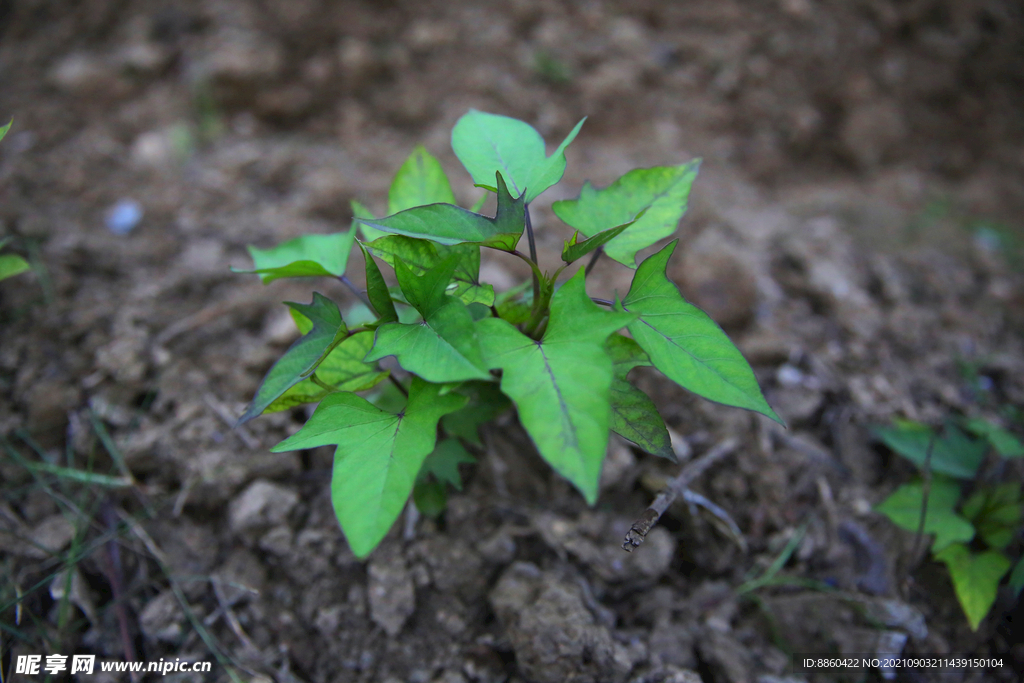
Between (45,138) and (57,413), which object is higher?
(45,138)

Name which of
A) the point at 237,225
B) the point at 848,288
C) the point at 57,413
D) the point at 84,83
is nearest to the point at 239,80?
the point at 84,83

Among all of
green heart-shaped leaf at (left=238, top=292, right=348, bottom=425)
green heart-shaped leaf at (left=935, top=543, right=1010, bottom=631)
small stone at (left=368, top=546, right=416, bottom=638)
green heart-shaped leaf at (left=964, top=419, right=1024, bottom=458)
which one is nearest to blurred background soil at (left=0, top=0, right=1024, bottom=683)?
small stone at (left=368, top=546, right=416, bottom=638)

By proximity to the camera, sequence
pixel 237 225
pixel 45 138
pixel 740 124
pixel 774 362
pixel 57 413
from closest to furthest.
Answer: pixel 57 413
pixel 774 362
pixel 237 225
pixel 45 138
pixel 740 124

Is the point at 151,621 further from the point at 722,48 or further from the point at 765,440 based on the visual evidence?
the point at 722,48

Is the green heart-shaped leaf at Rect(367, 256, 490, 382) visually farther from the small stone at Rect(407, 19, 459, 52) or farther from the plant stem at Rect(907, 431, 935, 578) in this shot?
the small stone at Rect(407, 19, 459, 52)

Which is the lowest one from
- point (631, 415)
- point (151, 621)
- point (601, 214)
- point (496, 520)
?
point (151, 621)

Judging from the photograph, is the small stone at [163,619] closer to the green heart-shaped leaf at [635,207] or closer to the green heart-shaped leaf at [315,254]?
the green heart-shaped leaf at [315,254]

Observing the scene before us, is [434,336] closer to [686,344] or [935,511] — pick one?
[686,344]

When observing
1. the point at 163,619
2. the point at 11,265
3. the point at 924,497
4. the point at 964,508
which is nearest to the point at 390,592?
the point at 163,619
